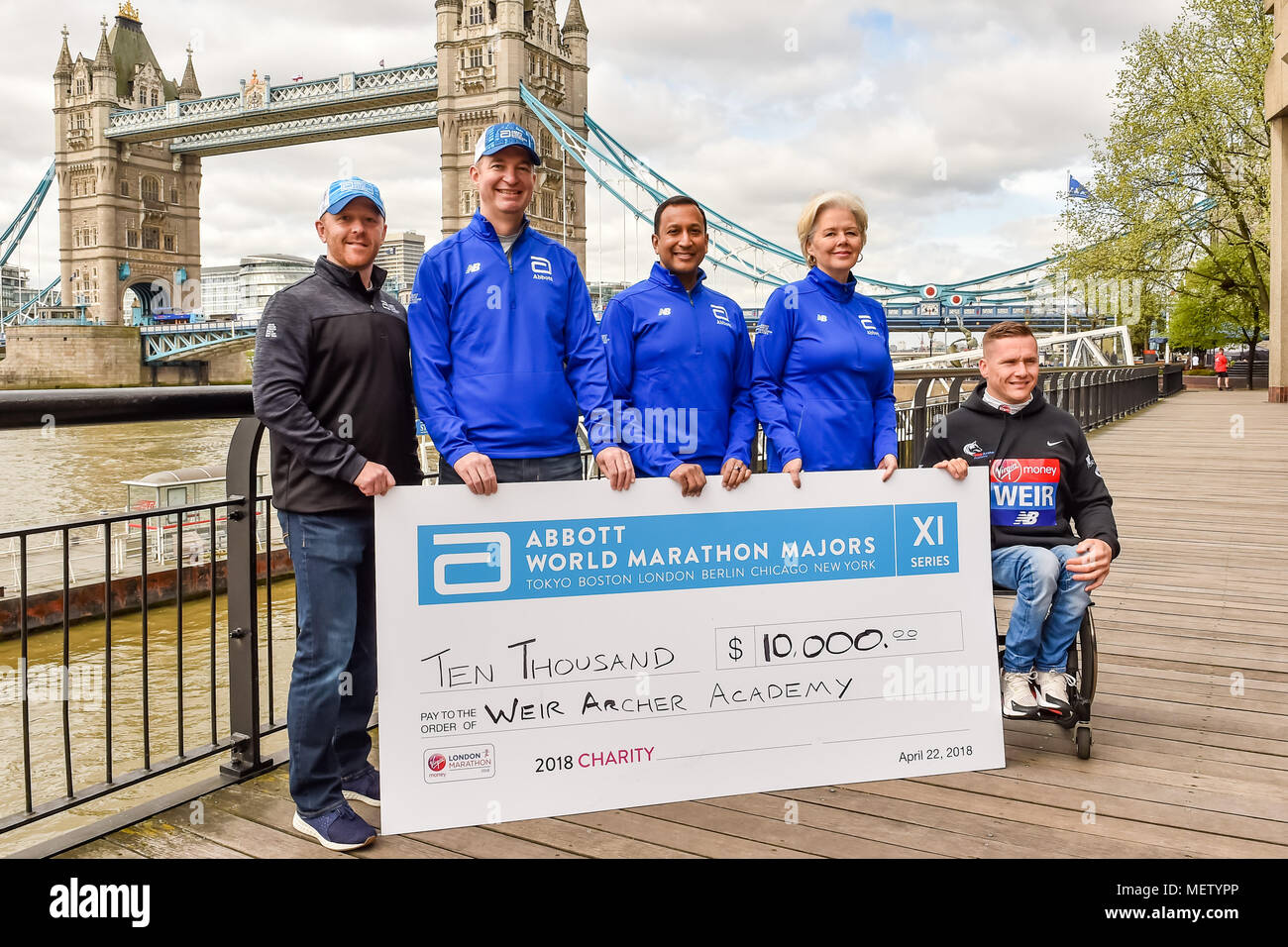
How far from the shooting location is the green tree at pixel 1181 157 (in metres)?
22.8

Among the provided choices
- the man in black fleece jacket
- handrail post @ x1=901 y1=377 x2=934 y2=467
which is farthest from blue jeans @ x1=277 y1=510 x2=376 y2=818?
handrail post @ x1=901 y1=377 x2=934 y2=467

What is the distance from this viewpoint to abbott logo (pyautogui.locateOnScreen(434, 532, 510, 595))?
2.44m

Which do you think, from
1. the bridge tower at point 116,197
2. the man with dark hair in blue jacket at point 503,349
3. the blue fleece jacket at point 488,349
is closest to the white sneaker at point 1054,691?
the man with dark hair in blue jacket at point 503,349

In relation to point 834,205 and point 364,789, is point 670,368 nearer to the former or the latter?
point 834,205

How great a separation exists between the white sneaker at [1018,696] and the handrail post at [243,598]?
6.80 feet

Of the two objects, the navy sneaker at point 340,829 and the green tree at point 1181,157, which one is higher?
the green tree at point 1181,157

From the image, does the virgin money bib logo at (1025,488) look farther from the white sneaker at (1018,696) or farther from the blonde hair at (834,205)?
the blonde hair at (834,205)

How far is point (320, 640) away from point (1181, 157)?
26.0 m

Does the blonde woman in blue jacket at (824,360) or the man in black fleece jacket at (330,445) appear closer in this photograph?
the man in black fleece jacket at (330,445)

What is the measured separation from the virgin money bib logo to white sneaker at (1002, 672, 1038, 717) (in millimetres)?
450

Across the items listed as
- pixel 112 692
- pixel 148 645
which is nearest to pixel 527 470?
pixel 148 645

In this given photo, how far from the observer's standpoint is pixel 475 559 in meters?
2.46

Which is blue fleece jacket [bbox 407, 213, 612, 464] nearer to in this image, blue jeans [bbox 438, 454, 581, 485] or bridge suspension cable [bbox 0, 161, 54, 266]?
blue jeans [bbox 438, 454, 581, 485]
